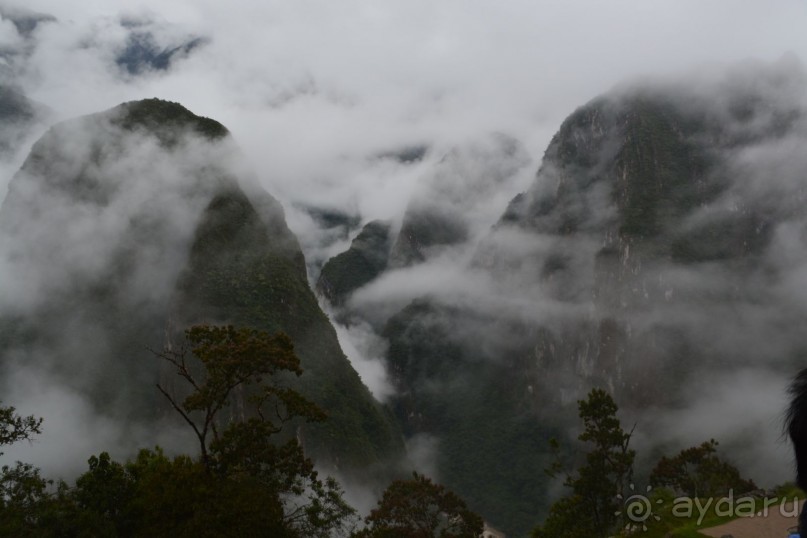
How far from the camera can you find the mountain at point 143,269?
215 ft

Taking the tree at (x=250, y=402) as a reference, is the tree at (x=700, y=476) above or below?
above

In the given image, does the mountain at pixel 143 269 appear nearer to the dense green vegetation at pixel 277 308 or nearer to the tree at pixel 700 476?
the dense green vegetation at pixel 277 308

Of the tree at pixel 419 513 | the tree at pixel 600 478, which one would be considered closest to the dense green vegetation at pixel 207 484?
the tree at pixel 419 513

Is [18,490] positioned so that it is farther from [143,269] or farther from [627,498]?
[143,269]

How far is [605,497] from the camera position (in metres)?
23.2

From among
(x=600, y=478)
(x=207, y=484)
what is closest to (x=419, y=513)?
(x=600, y=478)

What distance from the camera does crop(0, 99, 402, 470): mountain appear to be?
65.6 metres

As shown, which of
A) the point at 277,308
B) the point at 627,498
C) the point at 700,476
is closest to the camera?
the point at 627,498

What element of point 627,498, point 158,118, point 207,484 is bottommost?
point 207,484

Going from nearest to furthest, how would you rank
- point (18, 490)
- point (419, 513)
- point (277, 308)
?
point (18, 490) → point (419, 513) → point (277, 308)

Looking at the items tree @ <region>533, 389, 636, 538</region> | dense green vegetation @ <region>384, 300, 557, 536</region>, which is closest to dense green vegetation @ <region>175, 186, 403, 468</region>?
dense green vegetation @ <region>384, 300, 557, 536</region>

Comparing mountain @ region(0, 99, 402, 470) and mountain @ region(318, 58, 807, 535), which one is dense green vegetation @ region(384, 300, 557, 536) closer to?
mountain @ region(318, 58, 807, 535)

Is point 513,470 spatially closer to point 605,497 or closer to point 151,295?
point 151,295

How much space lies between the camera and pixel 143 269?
73.1m
